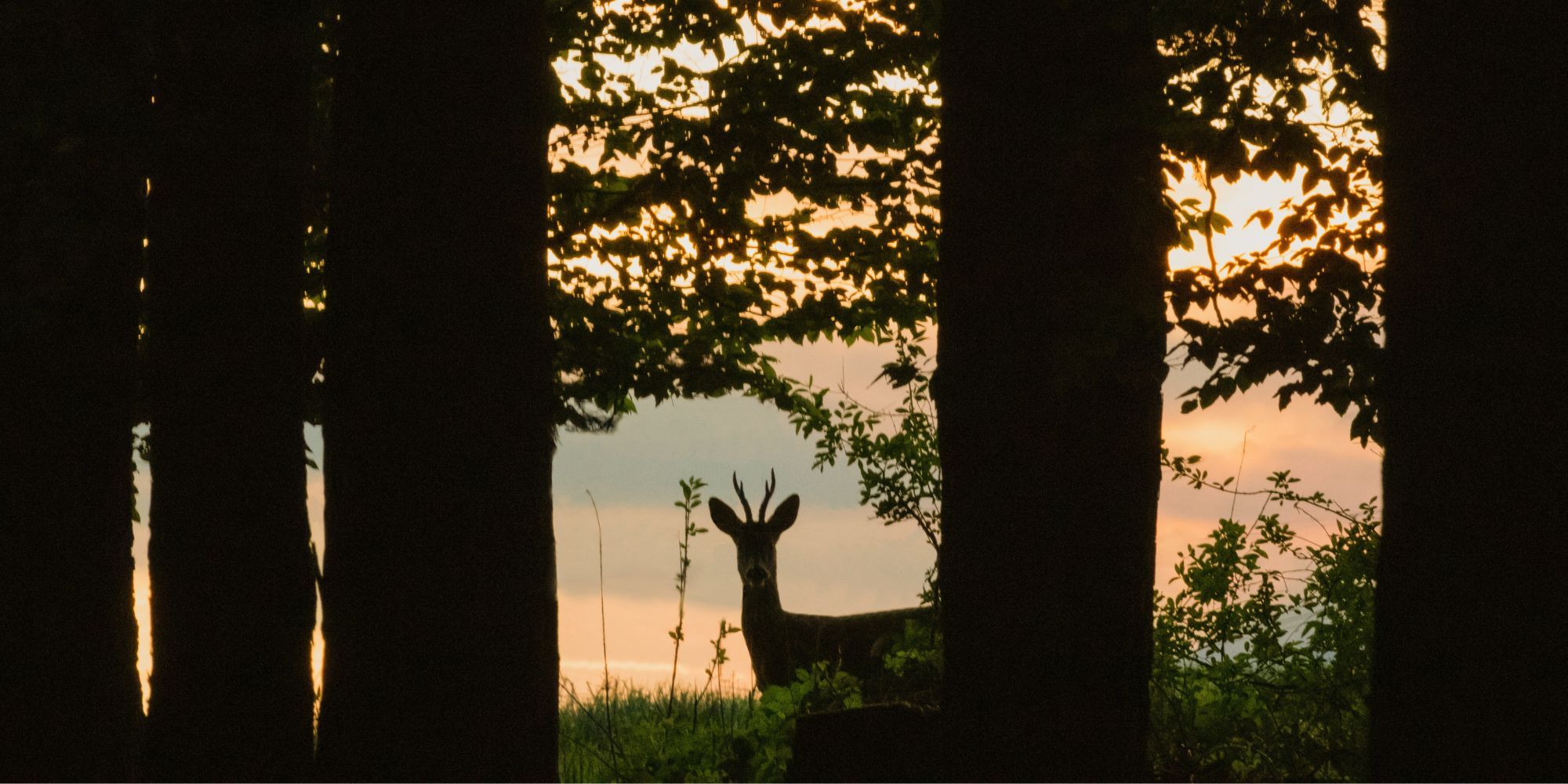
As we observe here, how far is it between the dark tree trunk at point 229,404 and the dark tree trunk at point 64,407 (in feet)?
0.65

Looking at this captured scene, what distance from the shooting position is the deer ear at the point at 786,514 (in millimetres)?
13773

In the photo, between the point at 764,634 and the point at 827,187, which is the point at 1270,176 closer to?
the point at 827,187

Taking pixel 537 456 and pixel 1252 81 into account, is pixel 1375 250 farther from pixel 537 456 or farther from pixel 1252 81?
pixel 537 456

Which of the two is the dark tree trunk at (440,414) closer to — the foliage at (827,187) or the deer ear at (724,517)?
the foliage at (827,187)

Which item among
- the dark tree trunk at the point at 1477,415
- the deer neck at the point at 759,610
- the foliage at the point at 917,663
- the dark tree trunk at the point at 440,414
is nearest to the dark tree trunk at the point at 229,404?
the dark tree trunk at the point at 440,414

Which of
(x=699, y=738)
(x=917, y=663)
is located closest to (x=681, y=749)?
(x=699, y=738)

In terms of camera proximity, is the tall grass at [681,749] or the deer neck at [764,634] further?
the deer neck at [764,634]

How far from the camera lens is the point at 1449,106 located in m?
2.87

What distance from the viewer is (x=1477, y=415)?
2744 millimetres

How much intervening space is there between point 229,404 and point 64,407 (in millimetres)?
780

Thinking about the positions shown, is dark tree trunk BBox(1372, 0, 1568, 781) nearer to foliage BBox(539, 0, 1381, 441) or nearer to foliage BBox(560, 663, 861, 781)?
foliage BBox(539, 0, 1381, 441)

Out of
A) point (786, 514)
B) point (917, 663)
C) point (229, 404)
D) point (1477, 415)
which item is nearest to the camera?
point (1477, 415)

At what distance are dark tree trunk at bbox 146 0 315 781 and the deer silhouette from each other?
7419 mm

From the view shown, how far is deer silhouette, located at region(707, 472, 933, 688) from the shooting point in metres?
13.3
